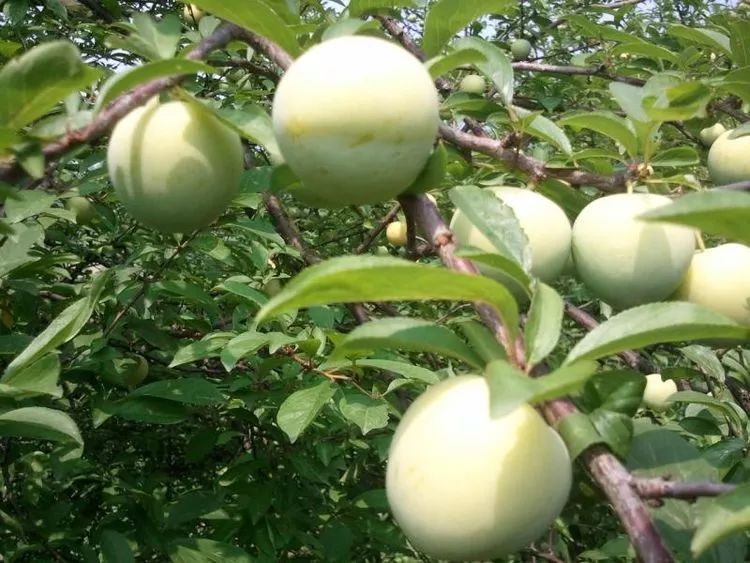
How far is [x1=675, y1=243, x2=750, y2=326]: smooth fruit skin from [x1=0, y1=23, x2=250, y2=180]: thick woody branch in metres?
0.68

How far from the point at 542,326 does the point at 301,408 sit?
0.80 meters

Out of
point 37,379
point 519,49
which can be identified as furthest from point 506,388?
point 519,49

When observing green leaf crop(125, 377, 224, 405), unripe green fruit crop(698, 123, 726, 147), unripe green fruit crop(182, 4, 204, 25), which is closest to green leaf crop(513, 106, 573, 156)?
green leaf crop(125, 377, 224, 405)

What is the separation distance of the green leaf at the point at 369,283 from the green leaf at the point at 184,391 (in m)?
1.07

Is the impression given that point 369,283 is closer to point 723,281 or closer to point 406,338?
point 406,338

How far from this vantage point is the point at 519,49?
374 cm

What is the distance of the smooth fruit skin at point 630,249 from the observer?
0.91 m

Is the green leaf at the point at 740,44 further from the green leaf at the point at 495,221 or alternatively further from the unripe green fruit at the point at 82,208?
the unripe green fruit at the point at 82,208

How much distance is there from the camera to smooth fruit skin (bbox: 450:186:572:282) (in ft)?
3.00

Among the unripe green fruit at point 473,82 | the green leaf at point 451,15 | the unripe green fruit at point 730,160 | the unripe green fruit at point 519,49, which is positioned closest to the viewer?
the green leaf at point 451,15

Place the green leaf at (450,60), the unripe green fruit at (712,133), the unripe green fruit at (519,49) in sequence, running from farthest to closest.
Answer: the unripe green fruit at (519,49) → the unripe green fruit at (712,133) → the green leaf at (450,60)

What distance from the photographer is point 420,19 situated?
4.48 meters

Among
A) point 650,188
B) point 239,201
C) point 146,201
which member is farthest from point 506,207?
point 239,201

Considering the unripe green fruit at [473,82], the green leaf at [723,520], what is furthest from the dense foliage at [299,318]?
the unripe green fruit at [473,82]
